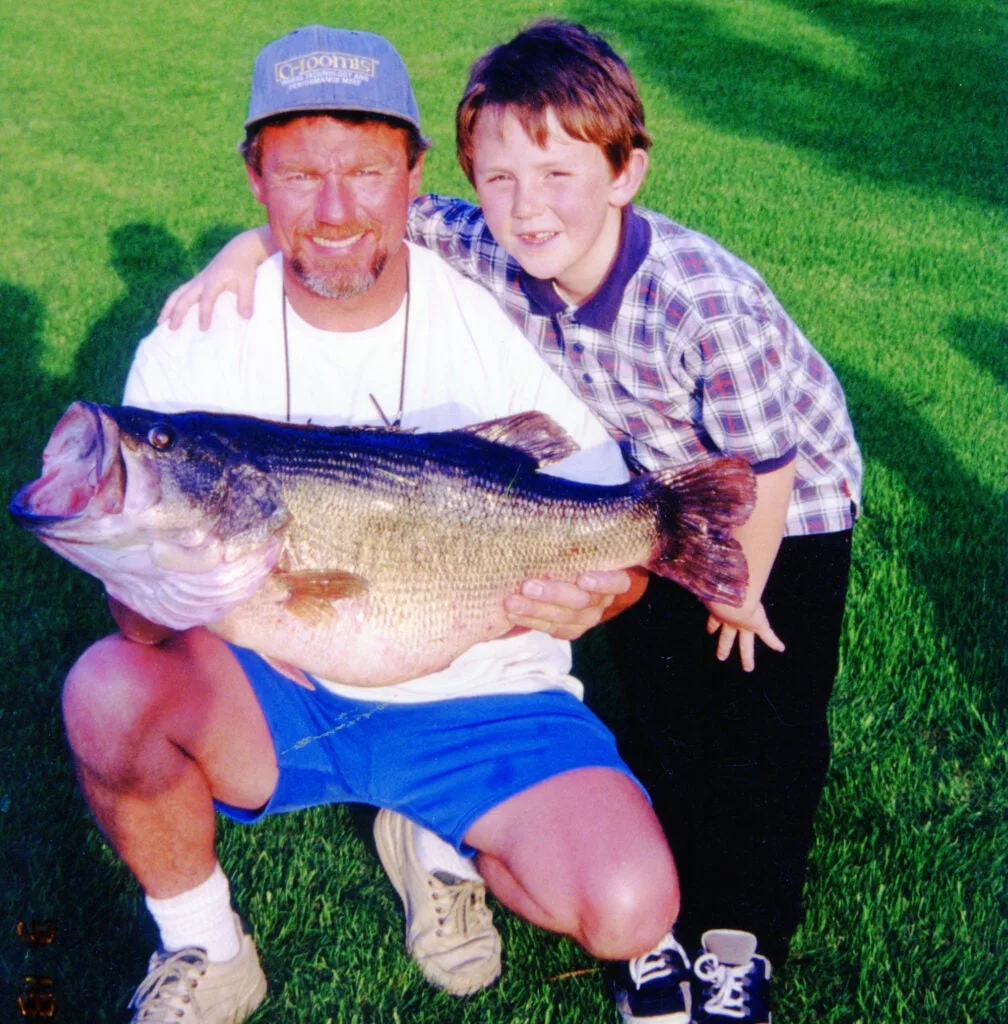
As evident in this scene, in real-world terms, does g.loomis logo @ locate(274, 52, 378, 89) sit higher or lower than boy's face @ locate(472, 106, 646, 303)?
higher

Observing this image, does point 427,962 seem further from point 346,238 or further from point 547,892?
point 346,238

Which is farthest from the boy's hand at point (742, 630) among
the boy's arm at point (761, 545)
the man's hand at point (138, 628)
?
the man's hand at point (138, 628)

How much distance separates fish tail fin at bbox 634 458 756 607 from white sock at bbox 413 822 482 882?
4.00 ft

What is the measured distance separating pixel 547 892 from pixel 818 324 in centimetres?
605

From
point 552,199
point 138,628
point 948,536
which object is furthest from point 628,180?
point 948,536

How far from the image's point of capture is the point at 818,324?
26.7 feet

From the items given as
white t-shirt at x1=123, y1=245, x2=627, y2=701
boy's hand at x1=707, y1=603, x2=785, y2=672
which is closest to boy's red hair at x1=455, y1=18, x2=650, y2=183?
white t-shirt at x1=123, y1=245, x2=627, y2=701

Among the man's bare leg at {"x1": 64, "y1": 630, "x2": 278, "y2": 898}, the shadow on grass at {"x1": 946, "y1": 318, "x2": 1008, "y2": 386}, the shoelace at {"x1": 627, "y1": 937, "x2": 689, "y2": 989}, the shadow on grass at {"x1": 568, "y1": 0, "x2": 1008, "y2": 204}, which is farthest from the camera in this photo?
the shadow on grass at {"x1": 568, "y1": 0, "x2": 1008, "y2": 204}

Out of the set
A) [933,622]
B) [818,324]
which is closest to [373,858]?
[933,622]

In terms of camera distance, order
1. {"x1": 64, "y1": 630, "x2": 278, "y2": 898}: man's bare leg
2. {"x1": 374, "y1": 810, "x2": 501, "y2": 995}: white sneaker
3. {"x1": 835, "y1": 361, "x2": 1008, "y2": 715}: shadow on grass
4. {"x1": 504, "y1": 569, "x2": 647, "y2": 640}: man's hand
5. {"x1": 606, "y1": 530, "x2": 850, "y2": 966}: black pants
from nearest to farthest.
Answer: {"x1": 504, "y1": 569, "x2": 647, "y2": 640}: man's hand → {"x1": 64, "y1": 630, "x2": 278, "y2": 898}: man's bare leg → {"x1": 374, "y1": 810, "x2": 501, "y2": 995}: white sneaker → {"x1": 606, "y1": 530, "x2": 850, "y2": 966}: black pants → {"x1": 835, "y1": 361, "x2": 1008, "y2": 715}: shadow on grass

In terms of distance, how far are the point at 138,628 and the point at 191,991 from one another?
1081 mm

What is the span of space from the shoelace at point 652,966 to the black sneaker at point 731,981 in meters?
0.15

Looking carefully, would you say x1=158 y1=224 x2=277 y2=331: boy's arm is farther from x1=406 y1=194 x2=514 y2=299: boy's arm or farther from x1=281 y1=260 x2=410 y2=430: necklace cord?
x1=406 y1=194 x2=514 y2=299: boy's arm

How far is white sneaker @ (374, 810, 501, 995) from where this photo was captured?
341 centimetres
